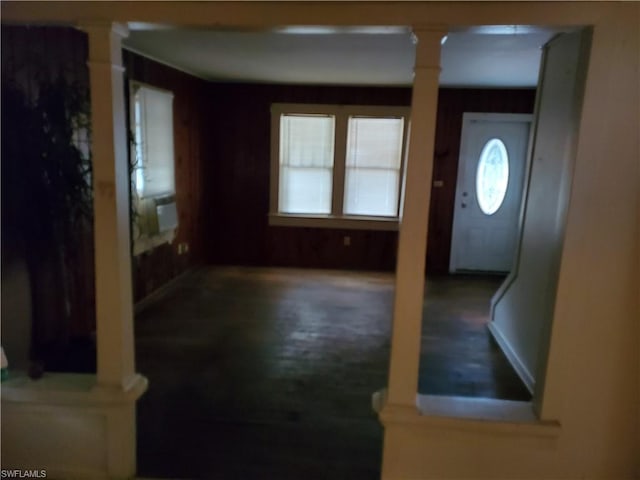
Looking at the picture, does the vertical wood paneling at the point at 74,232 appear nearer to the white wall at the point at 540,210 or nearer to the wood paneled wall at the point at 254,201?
the wood paneled wall at the point at 254,201

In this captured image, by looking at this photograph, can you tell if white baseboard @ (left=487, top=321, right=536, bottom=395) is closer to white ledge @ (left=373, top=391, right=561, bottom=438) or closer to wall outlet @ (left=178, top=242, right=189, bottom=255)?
white ledge @ (left=373, top=391, right=561, bottom=438)

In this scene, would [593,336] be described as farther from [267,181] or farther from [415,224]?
[267,181]

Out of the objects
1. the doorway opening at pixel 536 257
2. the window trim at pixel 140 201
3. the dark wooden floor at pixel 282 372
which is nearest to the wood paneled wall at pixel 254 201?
the dark wooden floor at pixel 282 372

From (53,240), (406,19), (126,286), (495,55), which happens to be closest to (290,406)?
(126,286)

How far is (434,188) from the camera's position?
6.28 meters

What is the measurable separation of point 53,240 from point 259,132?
365cm

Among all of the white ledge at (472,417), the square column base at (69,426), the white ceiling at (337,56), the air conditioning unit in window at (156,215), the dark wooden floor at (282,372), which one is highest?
the white ceiling at (337,56)

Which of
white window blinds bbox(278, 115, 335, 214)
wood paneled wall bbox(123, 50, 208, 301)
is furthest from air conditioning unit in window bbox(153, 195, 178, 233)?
white window blinds bbox(278, 115, 335, 214)

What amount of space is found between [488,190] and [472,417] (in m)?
4.72

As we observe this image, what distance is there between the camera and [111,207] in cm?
202

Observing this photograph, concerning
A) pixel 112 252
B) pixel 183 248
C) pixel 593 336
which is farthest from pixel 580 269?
pixel 183 248

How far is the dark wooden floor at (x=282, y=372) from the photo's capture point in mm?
2609

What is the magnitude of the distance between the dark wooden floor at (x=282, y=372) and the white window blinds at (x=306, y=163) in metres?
1.26

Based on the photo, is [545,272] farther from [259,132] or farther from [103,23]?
[259,132]
